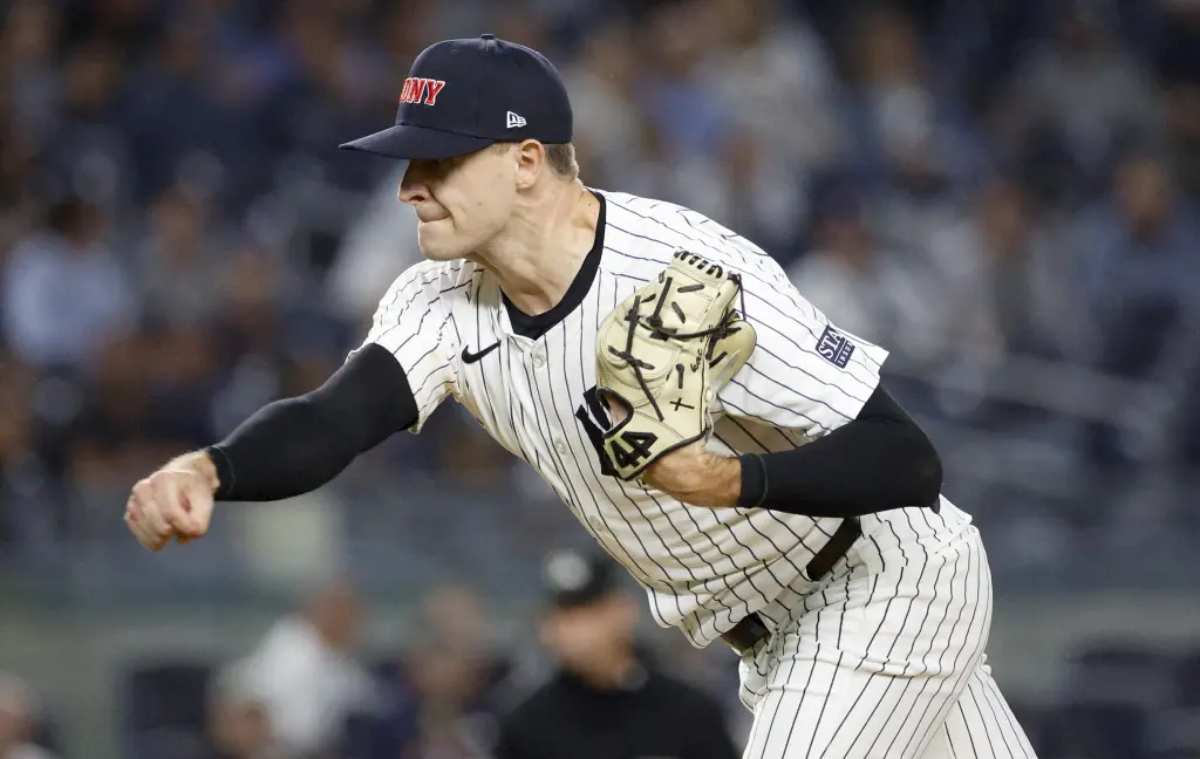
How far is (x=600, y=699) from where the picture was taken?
5051 mm

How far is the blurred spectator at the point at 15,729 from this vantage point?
21.2 feet

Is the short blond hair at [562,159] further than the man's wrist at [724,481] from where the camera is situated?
Yes

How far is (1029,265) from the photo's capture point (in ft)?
29.2

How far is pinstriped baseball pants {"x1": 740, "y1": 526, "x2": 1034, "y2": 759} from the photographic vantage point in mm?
3426

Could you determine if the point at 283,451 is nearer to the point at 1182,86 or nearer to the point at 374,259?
the point at 374,259

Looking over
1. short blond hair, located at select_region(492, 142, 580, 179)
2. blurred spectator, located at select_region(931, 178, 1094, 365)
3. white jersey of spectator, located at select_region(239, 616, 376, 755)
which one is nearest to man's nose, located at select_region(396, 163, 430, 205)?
short blond hair, located at select_region(492, 142, 580, 179)

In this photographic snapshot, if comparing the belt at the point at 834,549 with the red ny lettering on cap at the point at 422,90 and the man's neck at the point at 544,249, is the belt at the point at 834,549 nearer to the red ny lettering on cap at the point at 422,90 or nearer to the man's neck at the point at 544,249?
the man's neck at the point at 544,249

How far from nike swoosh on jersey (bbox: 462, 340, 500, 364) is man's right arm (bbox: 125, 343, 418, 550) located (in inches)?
5.2

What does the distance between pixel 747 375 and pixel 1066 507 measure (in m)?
4.84

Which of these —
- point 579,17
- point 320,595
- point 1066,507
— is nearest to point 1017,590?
point 1066,507


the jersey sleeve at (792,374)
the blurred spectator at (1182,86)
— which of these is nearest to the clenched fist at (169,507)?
the jersey sleeve at (792,374)

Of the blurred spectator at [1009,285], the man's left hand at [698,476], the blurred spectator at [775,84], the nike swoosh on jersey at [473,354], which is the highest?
the blurred spectator at [775,84]

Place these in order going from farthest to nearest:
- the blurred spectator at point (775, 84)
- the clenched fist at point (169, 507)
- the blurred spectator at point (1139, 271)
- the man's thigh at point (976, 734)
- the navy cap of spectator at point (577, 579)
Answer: the blurred spectator at point (775, 84)
the blurred spectator at point (1139, 271)
the navy cap of spectator at point (577, 579)
the man's thigh at point (976, 734)
the clenched fist at point (169, 507)

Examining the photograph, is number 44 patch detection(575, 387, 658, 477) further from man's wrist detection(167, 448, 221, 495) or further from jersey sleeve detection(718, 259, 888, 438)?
man's wrist detection(167, 448, 221, 495)
